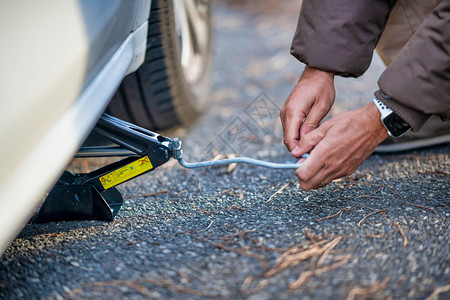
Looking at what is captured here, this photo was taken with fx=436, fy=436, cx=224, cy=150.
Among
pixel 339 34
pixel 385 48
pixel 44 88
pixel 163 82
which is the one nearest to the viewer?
pixel 44 88

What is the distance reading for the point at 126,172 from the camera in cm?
125

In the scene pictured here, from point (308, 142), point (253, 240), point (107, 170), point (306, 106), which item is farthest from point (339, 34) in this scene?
point (107, 170)

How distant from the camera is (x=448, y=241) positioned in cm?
108

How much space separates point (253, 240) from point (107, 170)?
18.1 inches

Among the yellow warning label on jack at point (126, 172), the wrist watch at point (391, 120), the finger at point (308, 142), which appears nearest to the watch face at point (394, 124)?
the wrist watch at point (391, 120)

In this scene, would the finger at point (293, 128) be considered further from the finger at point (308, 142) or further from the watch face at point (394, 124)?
the watch face at point (394, 124)

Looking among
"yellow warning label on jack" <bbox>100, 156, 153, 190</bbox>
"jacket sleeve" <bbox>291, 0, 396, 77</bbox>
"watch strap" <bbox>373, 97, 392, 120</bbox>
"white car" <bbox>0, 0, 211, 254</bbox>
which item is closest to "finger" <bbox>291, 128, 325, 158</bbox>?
"watch strap" <bbox>373, 97, 392, 120</bbox>

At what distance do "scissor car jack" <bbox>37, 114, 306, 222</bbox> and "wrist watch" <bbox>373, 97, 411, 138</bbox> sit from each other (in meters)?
0.27

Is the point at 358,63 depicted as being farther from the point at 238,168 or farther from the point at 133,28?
the point at 133,28

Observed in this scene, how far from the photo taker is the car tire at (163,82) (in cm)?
171

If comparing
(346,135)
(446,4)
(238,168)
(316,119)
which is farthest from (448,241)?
(238,168)

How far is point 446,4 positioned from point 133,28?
34.4 inches

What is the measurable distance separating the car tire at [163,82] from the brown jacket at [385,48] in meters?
0.55

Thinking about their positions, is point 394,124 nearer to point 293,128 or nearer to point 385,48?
point 293,128
